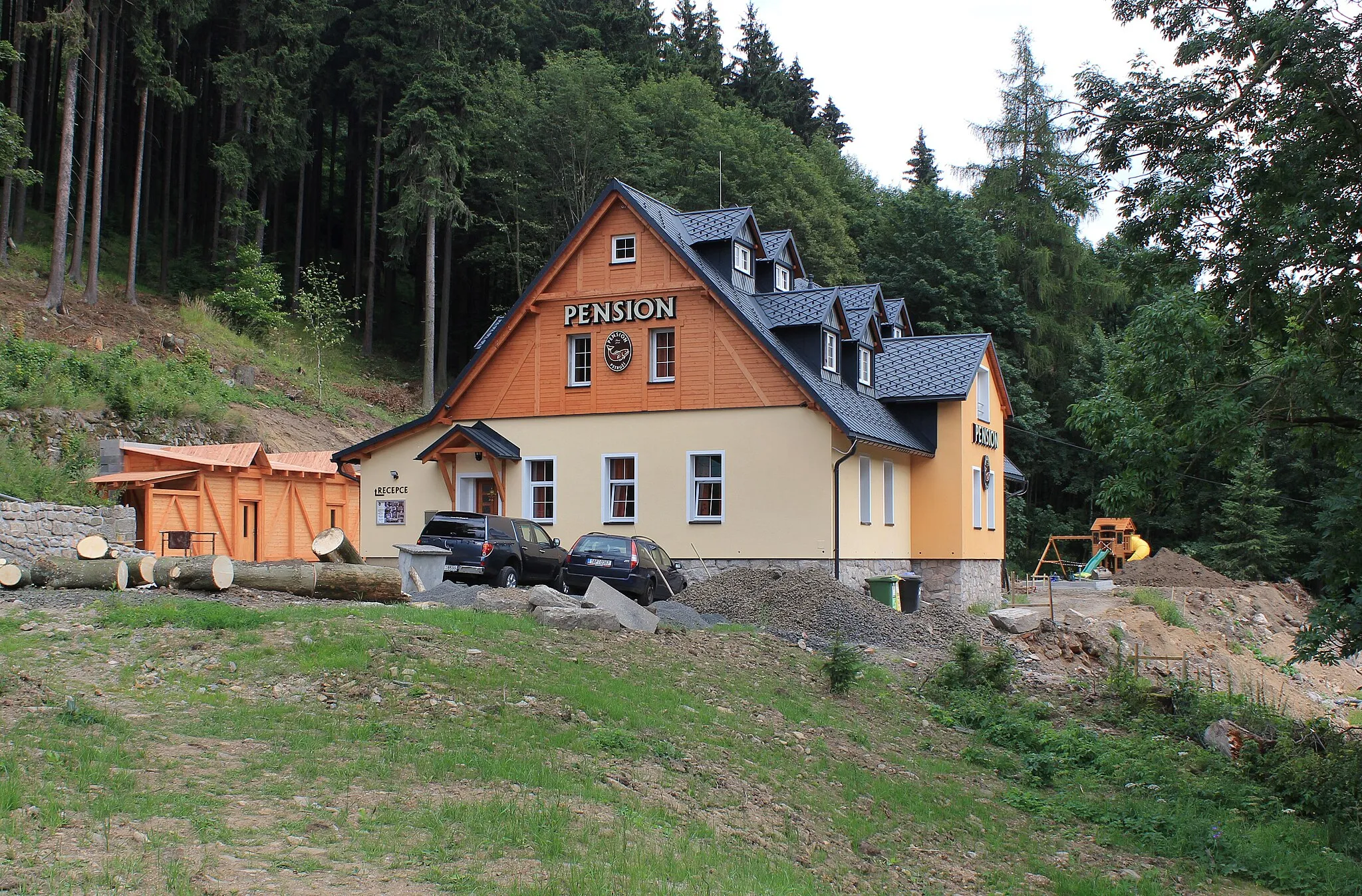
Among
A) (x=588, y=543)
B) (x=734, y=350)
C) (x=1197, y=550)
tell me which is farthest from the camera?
(x=1197, y=550)

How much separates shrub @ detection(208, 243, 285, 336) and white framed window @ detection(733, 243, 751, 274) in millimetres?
23687

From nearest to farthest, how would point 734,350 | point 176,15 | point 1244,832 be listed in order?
point 1244,832, point 734,350, point 176,15

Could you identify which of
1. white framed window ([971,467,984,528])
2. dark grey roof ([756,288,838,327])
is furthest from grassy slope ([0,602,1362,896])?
white framed window ([971,467,984,528])

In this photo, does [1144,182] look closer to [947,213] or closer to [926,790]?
[926,790]

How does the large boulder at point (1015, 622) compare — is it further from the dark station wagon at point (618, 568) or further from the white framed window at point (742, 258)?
the white framed window at point (742, 258)

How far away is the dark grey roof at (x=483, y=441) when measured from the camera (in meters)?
27.4

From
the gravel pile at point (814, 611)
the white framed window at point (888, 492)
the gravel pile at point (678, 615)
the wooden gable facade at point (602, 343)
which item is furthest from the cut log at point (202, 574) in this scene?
the white framed window at point (888, 492)

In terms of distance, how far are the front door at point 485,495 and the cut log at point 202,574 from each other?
40.1 ft

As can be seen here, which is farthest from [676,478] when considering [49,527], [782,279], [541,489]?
[49,527]

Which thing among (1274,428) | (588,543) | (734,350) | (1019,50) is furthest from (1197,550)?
(1274,428)

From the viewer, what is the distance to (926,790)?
11.7 metres

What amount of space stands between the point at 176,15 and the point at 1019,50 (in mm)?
35599

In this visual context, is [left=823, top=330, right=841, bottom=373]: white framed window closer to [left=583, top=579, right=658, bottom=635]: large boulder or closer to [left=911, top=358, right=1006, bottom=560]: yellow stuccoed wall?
[left=911, top=358, right=1006, bottom=560]: yellow stuccoed wall

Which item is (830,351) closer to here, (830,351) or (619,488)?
(830,351)
